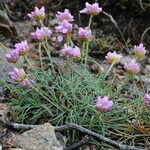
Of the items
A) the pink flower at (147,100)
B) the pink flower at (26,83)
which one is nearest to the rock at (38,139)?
the pink flower at (26,83)

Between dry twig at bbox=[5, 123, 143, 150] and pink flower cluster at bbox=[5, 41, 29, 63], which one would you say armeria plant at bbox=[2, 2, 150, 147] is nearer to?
pink flower cluster at bbox=[5, 41, 29, 63]

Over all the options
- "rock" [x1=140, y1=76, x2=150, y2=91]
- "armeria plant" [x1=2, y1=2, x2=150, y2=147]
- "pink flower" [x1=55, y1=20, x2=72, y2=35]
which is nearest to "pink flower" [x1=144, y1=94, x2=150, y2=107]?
"armeria plant" [x1=2, y1=2, x2=150, y2=147]

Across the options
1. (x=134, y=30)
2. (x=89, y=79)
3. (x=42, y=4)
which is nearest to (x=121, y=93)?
(x=89, y=79)

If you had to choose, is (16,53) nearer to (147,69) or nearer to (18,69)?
(18,69)

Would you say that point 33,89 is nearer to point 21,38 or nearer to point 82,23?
point 21,38

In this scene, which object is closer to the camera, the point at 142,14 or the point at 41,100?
the point at 41,100

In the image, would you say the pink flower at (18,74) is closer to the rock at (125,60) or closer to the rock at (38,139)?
the rock at (38,139)
